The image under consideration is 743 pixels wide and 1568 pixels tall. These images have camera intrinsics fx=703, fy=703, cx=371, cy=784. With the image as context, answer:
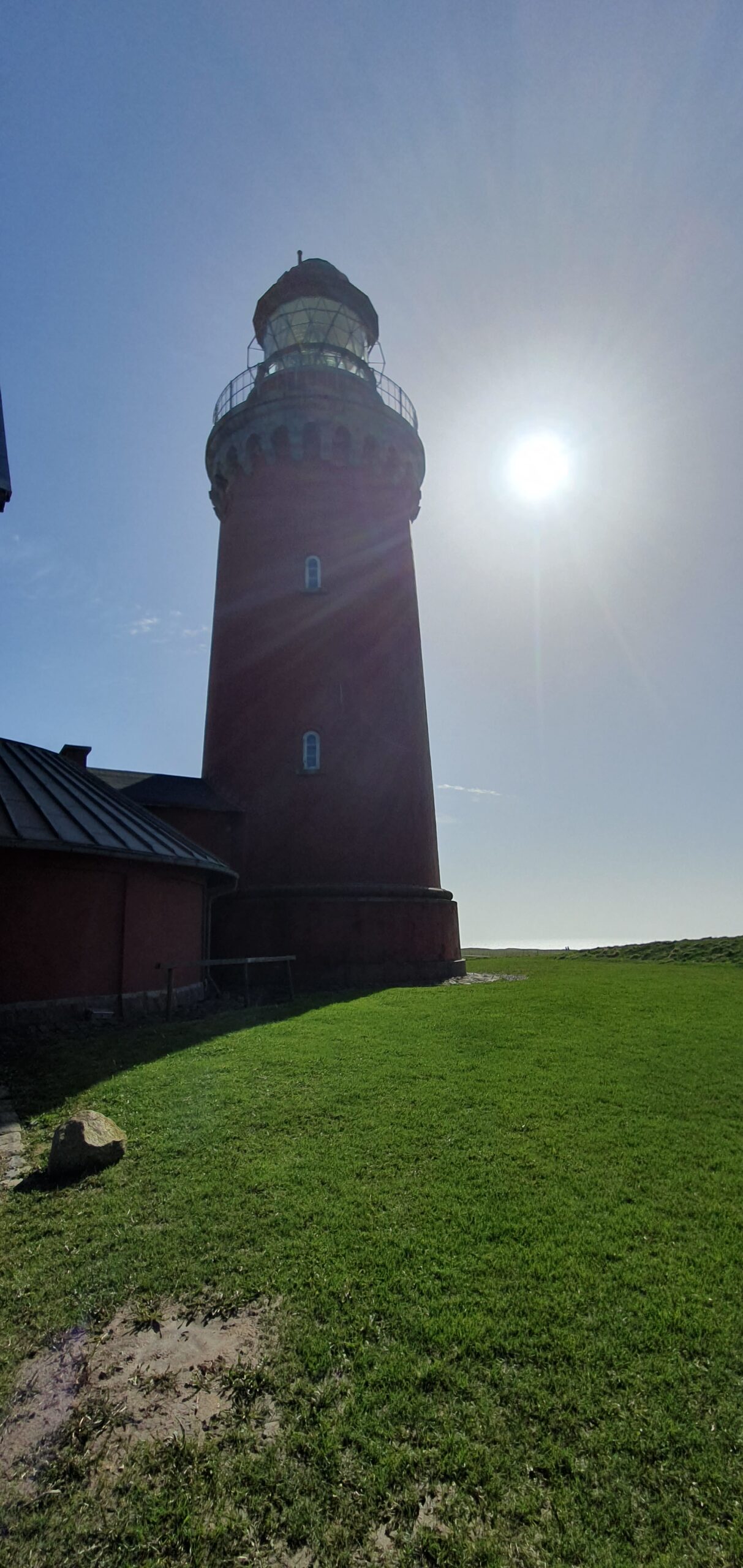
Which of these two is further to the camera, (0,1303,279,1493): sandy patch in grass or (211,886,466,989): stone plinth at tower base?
(211,886,466,989): stone plinth at tower base

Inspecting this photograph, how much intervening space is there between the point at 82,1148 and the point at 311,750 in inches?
538

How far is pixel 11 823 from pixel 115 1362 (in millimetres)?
8506

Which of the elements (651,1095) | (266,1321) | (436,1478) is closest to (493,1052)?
(651,1095)

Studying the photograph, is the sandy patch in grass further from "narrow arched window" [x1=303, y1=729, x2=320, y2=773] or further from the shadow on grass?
"narrow arched window" [x1=303, y1=729, x2=320, y2=773]

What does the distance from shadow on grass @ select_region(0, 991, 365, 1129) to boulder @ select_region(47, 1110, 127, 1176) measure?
1.56 meters

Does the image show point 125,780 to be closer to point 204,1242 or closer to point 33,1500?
point 204,1242

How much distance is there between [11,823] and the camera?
1065 centimetres

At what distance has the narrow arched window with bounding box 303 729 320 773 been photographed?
1864 cm

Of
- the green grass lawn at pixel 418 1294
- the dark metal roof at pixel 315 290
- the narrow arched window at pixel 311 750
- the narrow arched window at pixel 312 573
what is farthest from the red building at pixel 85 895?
the dark metal roof at pixel 315 290

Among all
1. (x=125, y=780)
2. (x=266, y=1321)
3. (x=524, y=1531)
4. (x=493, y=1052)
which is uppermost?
(x=125, y=780)

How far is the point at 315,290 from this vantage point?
22797 millimetres

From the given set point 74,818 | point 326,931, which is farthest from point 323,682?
point 74,818

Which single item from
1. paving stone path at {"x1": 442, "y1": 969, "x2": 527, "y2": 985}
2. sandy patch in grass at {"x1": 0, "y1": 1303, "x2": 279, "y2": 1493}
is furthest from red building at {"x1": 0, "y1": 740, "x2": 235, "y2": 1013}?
sandy patch in grass at {"x1": 0, "y1": 1303, "x2": 279, "y2": 1493}

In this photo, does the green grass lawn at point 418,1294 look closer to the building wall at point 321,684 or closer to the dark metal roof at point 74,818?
the dark metal roof at point 74,818
